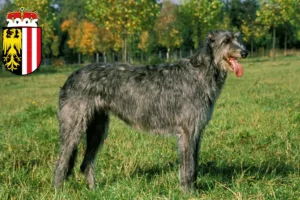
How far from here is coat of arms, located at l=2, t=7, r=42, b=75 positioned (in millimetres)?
9352

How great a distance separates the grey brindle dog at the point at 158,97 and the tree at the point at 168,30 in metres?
57.8

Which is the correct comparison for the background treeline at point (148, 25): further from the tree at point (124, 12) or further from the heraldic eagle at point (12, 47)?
the heraldic eagle at point (12, 47)

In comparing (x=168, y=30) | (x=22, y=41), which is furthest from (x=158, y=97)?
(x=168, y=30)

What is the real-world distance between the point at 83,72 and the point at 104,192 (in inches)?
68.4

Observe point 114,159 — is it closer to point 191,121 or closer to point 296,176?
point 191,121

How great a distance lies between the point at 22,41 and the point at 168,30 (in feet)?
187

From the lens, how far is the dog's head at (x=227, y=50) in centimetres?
529

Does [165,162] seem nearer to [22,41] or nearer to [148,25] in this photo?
[22,41]

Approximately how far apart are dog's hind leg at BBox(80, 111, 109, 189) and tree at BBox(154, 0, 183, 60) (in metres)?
57.6

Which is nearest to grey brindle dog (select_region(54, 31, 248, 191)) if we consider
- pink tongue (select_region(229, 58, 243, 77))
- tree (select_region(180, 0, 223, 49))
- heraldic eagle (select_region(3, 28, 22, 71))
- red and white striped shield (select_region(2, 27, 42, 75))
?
pink tongue (select_region(229, 58, 243, 77))

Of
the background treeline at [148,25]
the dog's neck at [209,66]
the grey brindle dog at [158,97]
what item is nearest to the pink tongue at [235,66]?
the grey brindle dog at [158,97]

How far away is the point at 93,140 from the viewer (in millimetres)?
6223

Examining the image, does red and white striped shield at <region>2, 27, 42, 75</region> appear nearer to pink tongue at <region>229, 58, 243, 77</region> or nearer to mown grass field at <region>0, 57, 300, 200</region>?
mown grass field at <region>0, 57, 300, 200</region>

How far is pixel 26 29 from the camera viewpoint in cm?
941
